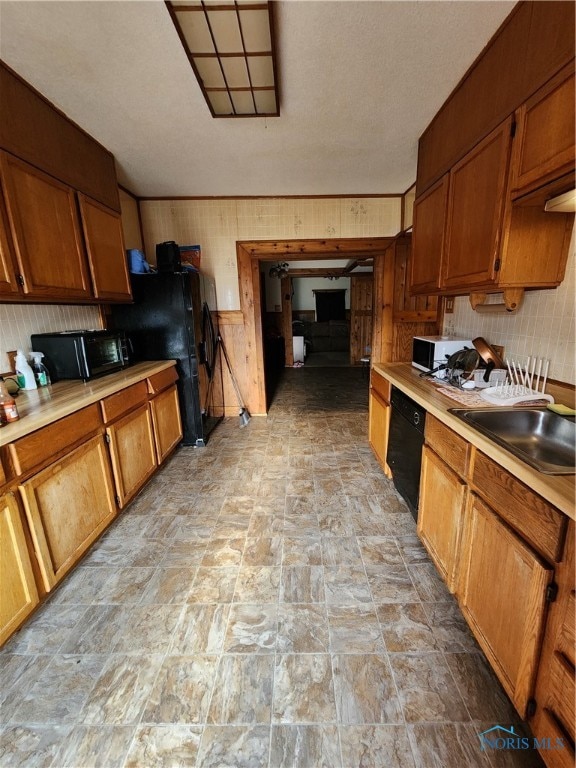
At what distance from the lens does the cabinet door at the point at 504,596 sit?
0.92 metres

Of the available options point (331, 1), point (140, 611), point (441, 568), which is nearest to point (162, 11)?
point (331, 1)

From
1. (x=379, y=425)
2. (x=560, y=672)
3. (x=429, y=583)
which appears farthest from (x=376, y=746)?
(x=379, y=425)

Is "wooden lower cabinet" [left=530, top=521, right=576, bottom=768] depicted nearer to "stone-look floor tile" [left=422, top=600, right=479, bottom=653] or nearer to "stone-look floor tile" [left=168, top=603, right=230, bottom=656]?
"stone-look floor tile" [left=422, top=600, right=479, bottom=653]

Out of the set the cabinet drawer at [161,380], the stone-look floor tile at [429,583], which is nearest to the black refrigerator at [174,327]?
the cabinet drawer at [161,380]

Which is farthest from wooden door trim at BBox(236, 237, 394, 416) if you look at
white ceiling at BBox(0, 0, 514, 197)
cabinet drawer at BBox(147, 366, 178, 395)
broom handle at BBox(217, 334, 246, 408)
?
cabinet drawer at BBox(147, 366, 178, 395)

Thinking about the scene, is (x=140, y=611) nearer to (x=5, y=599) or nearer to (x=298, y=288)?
(x=5, y=599)

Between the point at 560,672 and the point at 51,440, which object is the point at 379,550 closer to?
the point at 560,672

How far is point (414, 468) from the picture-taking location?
6.14 feet

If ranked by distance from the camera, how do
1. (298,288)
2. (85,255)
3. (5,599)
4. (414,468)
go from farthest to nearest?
(298,288) → (85,255) → (414,468) → (5,599)

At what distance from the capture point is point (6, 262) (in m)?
1.63

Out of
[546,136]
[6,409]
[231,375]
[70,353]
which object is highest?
[546,136]

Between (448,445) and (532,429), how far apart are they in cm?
36

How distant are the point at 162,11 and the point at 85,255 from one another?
4.60ft

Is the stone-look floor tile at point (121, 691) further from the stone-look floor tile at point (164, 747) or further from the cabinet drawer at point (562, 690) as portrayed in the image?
the cabinet drawer at point (562, 690)
